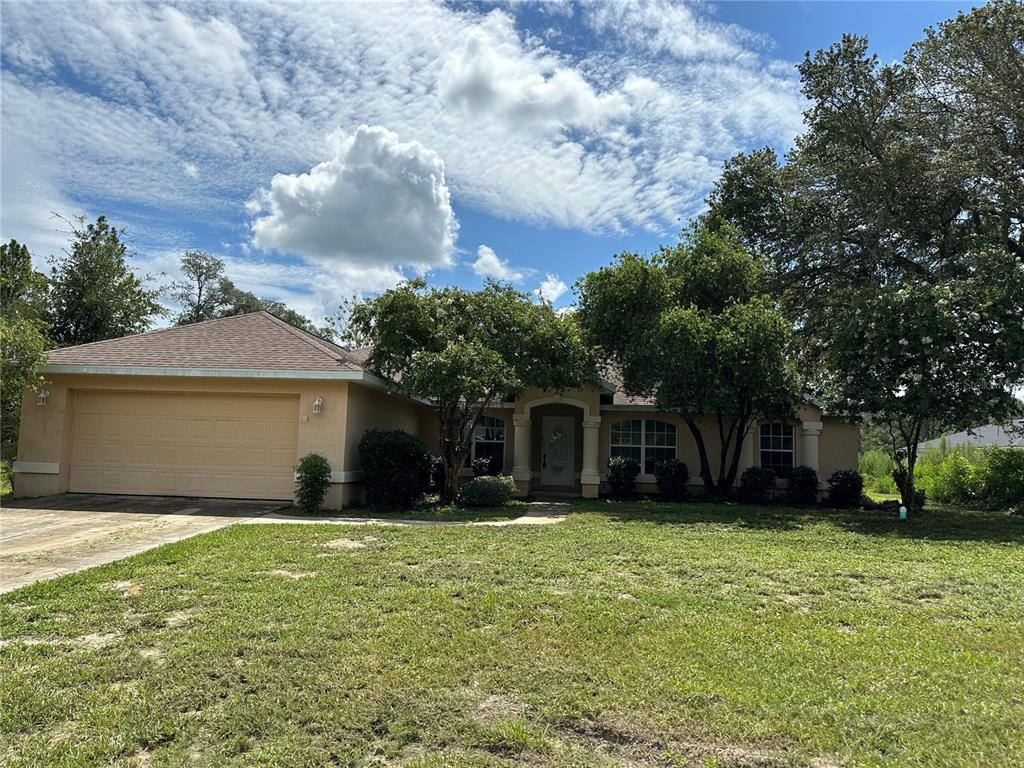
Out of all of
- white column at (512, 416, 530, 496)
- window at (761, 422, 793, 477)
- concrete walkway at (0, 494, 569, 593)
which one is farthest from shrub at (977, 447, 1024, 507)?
white column at (512, 416, 530, 496)

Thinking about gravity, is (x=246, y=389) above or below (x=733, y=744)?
above

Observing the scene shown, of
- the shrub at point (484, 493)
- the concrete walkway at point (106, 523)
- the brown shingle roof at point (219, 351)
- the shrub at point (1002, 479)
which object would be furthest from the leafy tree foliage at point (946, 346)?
the brown shingle roof at point (219, 351)

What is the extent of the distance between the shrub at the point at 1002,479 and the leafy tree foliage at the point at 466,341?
41.2 ft

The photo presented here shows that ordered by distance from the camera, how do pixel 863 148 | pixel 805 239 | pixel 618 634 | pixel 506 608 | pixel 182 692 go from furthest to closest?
pixel 805 239 → pixel 863 148 → pixel 506 608 → pixel 618 634 → pixel 182 692

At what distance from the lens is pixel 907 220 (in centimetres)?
1698

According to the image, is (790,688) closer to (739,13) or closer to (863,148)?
(739,13)

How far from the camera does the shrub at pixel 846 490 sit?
17.0 metres

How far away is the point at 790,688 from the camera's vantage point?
4.21 metres

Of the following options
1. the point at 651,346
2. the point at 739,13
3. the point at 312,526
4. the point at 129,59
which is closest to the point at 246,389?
the point at 312,526

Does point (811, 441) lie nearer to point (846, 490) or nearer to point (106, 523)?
point (846, 490)

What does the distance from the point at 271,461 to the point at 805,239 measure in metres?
15.4

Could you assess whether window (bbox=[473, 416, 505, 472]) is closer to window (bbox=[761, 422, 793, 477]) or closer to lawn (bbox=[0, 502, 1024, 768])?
window (bbox=[761, 422, 793, 477])

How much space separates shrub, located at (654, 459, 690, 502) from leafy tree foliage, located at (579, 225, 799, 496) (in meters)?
0.55

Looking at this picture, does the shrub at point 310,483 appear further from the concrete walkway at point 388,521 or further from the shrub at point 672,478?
the shrub at point 672,478
